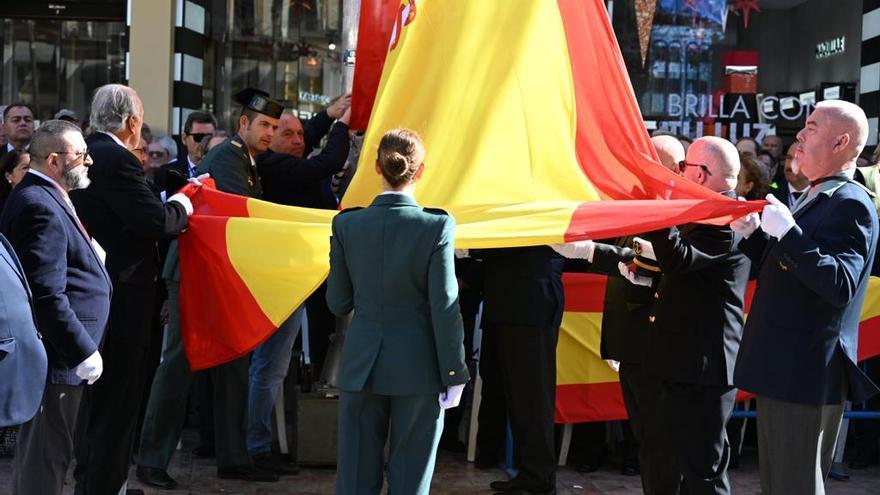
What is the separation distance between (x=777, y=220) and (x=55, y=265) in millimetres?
2768

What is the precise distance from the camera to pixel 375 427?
4.65m

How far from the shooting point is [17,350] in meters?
4.30

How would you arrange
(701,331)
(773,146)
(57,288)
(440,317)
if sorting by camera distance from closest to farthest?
(440,317) → (57,288) → (701,331) → (773,146)

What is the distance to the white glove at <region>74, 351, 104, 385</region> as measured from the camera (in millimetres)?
4668

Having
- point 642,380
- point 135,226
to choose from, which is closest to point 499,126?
point 642,380

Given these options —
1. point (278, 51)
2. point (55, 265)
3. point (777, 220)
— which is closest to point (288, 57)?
point (278, 51)

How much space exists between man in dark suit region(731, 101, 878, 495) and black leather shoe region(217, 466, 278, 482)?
10.0 ft

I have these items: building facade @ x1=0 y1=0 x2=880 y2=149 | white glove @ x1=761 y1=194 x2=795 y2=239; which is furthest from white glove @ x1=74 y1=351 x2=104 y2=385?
building facade @ x1=0 y1=0 x2=880 y2=149

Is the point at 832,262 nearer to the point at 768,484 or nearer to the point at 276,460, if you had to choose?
the point at 768,484

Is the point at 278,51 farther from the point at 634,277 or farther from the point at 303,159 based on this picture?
the point at 634,277

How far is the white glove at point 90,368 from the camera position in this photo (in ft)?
15.3

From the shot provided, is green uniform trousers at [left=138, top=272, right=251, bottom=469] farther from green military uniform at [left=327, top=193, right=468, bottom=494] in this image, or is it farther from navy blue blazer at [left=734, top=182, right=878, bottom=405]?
navy blue blazer at [left=734, top=182, right=878, bottom=405]

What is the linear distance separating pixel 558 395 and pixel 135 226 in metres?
2.74

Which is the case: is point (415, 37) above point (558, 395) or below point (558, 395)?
above
